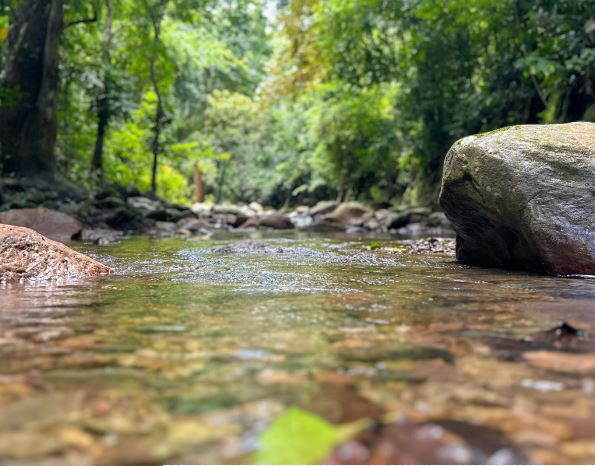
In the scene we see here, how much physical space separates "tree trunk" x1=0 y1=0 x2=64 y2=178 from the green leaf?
1193 cm

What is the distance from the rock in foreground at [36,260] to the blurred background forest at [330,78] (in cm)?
836

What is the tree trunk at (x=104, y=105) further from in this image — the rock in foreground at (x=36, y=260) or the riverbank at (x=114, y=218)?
the rock in foreground at (x=36, y=260)

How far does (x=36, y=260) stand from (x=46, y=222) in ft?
16.0

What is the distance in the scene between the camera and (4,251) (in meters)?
3.60

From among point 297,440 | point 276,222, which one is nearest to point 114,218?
point 276,222

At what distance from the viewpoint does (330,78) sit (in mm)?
16406

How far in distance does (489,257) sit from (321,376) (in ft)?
12.5

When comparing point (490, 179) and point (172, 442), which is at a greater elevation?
point (490, 179)

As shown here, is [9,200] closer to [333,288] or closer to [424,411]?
[333,288]

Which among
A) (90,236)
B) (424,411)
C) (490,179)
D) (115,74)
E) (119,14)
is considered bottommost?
(90,236)

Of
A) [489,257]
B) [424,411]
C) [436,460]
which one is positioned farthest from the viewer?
[489,257]

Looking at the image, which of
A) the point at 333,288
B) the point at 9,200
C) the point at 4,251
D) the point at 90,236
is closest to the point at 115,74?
the point at 9,200

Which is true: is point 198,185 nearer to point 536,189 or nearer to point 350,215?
point 350,215

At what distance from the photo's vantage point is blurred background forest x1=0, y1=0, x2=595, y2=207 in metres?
11.3
